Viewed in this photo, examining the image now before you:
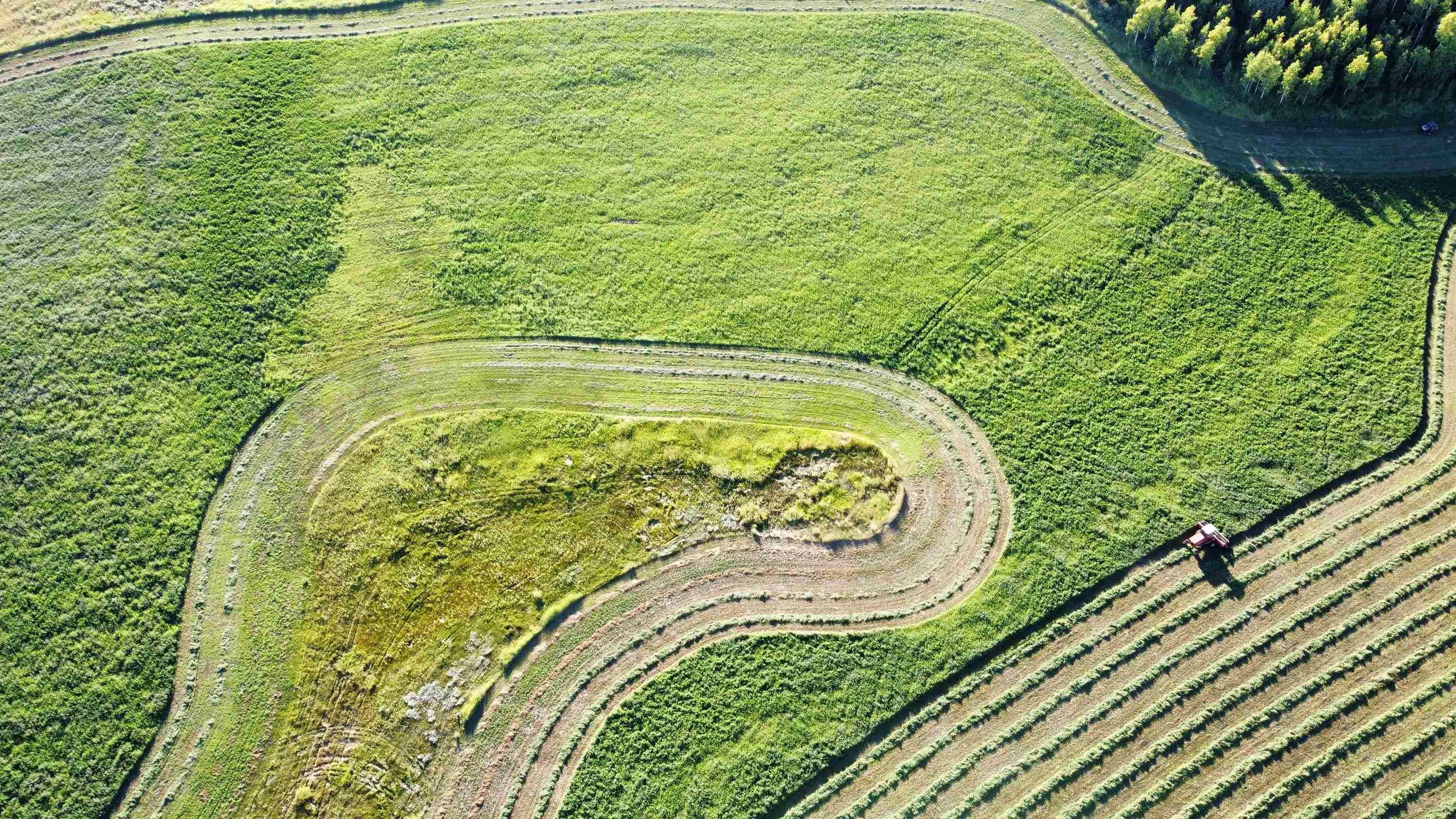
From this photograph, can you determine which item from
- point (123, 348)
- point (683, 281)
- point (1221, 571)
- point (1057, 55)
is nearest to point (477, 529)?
point (683, 281)

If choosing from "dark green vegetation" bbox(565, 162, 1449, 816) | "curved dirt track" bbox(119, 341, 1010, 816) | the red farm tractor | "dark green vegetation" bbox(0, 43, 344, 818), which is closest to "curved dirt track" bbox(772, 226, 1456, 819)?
the red farm tractor

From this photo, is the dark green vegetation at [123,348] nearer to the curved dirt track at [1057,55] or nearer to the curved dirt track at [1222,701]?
the curved dirt track at [1057,55]

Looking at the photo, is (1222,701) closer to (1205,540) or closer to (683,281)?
(1205,540)

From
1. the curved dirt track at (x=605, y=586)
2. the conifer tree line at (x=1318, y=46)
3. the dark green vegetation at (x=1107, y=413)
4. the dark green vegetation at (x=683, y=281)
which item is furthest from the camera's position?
the conifer tree line at (x=1318, y=46)

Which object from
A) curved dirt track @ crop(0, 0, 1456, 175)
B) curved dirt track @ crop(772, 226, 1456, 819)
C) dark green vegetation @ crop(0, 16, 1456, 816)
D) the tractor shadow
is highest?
curved dirt track @ crop(0, 0, 1456, 175)

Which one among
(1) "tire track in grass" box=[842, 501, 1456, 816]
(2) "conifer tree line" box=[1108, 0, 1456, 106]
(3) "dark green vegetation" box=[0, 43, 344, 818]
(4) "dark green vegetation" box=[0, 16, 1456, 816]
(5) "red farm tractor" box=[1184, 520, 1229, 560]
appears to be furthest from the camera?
(2) "conifer tree line" box=[1108, 0, 1456, 106]

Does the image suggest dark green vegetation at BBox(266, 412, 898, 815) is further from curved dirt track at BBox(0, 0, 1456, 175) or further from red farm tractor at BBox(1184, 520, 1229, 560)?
curved dirt track at BBox(0, 0, 1456, 175)

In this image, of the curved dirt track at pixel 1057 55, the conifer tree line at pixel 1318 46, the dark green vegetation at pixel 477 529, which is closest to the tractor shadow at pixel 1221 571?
the dark green vegetation at pixel 477 529
